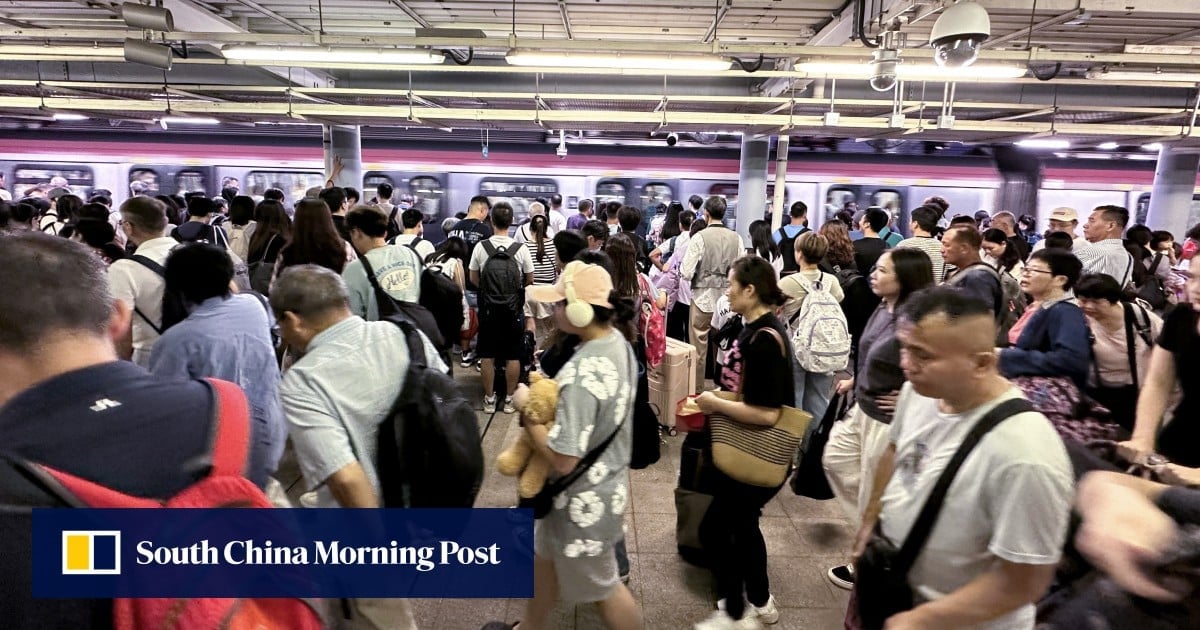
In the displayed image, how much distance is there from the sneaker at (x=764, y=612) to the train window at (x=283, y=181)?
11132 mm

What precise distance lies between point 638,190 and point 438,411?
9.98 m

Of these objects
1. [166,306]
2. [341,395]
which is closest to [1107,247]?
[341,395]

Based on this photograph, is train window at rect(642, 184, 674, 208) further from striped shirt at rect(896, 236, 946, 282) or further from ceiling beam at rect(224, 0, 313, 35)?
striped shirt at rect(896, 236, 946, 282)

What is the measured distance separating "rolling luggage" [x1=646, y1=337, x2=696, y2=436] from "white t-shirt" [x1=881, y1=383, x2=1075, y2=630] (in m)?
2.94

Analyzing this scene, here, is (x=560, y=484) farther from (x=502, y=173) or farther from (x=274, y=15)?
(x=502, y=173)

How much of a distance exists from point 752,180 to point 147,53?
8737mm

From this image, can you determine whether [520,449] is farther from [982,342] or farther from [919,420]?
[982,342]

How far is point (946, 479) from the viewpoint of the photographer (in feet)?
4.47

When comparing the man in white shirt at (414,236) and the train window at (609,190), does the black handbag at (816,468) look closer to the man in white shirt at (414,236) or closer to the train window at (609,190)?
the man in white shirt at (414,236)

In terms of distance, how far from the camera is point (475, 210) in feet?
18.4

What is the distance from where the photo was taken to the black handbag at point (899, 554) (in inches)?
52.7

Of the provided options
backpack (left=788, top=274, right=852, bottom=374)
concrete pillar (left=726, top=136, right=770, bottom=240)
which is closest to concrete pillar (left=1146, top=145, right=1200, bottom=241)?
concrete pillar (left=726, top=136, right=770, bottom=240)

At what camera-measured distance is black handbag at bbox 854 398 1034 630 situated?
1340 mm

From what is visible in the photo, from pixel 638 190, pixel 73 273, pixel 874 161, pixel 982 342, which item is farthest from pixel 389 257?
pixel 874 161
